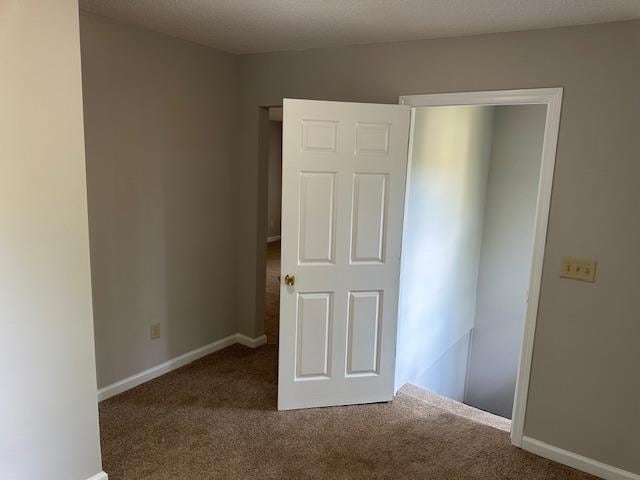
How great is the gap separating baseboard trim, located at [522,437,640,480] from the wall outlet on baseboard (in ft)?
7.89

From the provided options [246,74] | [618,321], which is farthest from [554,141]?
[246,74]

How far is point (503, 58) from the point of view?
247 cm

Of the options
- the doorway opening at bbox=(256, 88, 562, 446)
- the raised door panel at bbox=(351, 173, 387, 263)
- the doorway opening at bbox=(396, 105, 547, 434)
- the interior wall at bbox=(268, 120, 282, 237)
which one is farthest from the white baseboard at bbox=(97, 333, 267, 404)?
the interior wall at bbox=(268, 120, 282, 237)

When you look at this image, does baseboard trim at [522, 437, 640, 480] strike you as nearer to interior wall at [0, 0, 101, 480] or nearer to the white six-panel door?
the white six-panel door

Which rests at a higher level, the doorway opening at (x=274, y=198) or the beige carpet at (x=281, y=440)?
the doorway opening at (x=274, y=198)

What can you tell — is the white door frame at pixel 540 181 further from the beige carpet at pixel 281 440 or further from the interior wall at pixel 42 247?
the interior wall at pixel 42 247

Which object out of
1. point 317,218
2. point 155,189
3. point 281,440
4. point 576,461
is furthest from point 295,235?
point 576,461

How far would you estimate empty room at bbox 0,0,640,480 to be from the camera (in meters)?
1.89

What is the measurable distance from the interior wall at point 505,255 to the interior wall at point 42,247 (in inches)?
146

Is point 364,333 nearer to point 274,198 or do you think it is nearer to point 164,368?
point 164,368

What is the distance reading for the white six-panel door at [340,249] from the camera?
270 cm

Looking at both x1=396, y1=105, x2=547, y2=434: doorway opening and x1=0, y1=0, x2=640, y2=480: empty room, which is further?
x1=396, y1=105, x2=547, y2=434: doorway opening

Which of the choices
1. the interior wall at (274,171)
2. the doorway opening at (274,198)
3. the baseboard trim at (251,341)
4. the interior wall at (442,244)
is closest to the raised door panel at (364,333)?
the interior wall at (442,244)

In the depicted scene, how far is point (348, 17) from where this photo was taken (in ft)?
7.74
